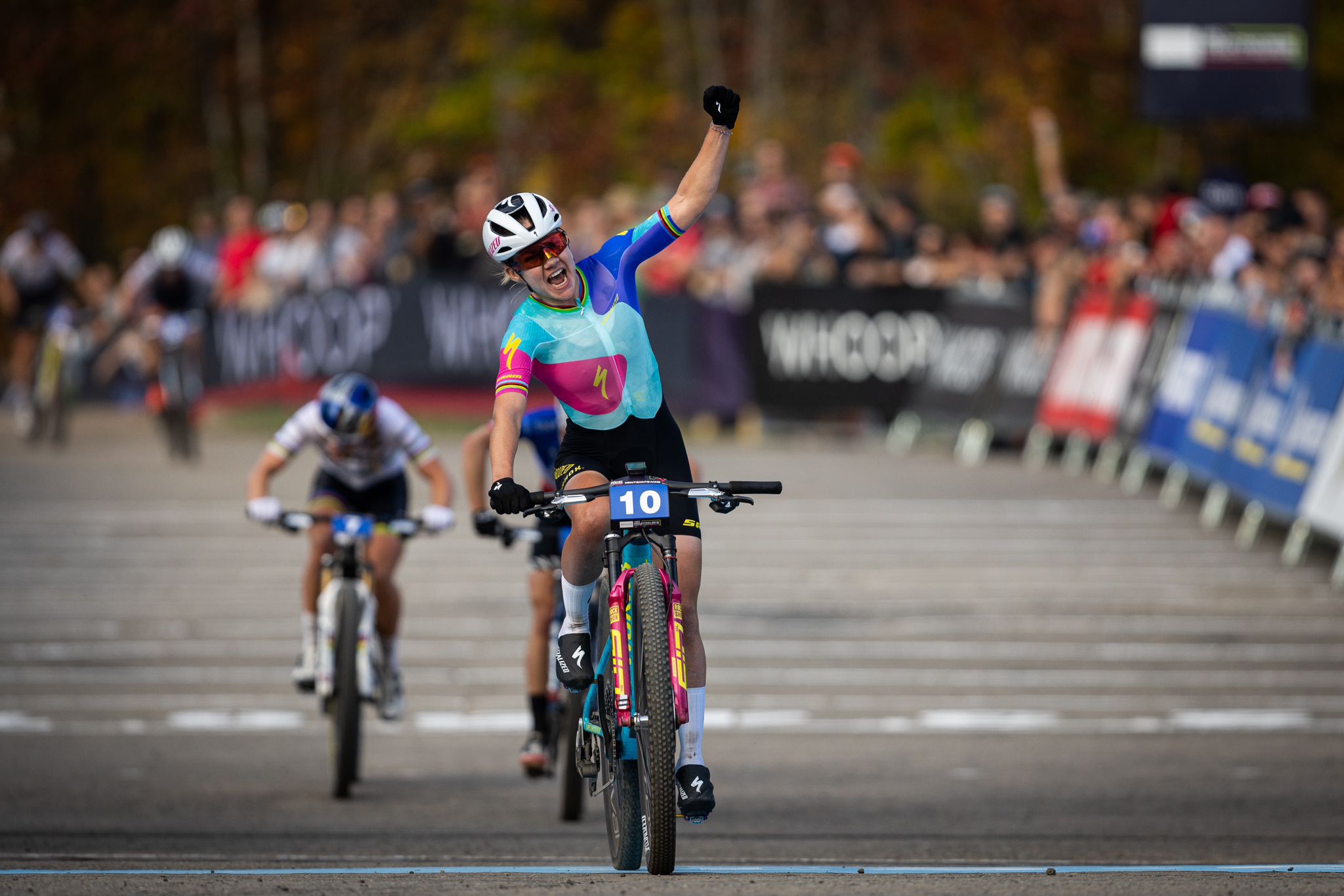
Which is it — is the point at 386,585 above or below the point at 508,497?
below

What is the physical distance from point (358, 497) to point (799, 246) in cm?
1442

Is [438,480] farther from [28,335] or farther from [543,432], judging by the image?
[28,335]

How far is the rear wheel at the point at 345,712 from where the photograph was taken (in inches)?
399

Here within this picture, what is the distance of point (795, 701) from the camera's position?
12781 millimetres

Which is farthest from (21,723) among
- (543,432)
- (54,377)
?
(54,377)

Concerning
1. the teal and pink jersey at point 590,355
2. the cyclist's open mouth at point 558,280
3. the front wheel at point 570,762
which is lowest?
the front wheel at point 570,762

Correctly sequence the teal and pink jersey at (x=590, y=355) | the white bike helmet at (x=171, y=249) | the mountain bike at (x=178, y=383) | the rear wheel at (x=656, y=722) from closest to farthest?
the rear wheel at (x=656, y=722)
the teal and pink jersey at (x=590, y=355)
the white bike helmet at (x=171, y=249)
the mountain bike at (x=178, y=383)

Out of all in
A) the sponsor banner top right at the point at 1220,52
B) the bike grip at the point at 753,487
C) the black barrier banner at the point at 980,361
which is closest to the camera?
the bike grip at the point at 753,487

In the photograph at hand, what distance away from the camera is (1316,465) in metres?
15.2

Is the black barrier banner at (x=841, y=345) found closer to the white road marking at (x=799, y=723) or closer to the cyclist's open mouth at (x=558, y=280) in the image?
the white road marking at (x=799, y=723)

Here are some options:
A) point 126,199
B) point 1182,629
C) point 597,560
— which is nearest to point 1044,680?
point 1182,629

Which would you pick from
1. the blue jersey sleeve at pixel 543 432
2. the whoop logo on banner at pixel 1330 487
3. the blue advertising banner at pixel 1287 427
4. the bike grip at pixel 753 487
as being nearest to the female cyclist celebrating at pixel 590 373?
the bike grip at pixel 753 487

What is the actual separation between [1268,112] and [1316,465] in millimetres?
7885

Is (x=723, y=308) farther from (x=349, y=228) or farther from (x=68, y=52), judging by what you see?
(x=68, y=52)
